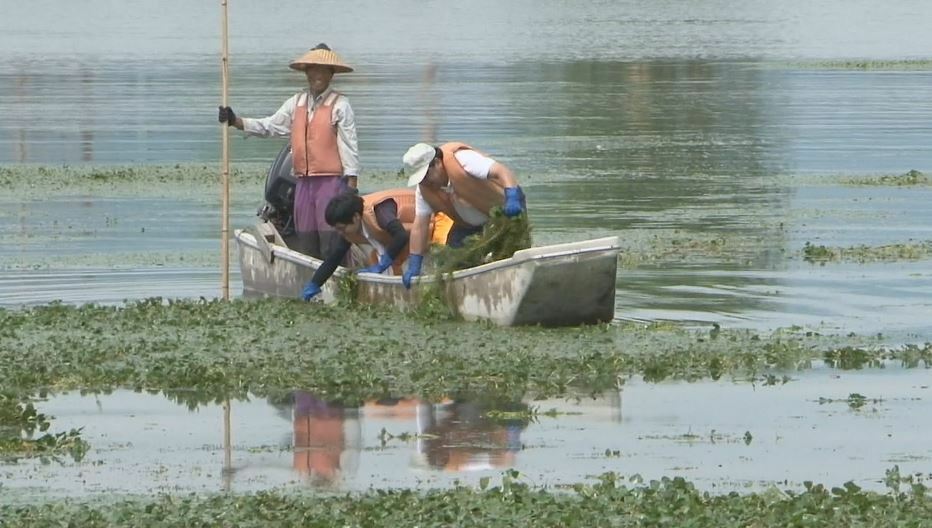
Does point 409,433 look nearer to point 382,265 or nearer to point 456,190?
point 456,190

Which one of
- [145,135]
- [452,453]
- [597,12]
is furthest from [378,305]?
[597,12]

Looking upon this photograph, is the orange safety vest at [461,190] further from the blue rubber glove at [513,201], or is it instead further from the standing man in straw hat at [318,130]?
the standing man in straw hat at [318,130]

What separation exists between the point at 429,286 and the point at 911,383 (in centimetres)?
365

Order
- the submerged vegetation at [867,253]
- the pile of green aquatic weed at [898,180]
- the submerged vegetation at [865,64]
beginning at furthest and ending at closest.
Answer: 1. the submerged vegetation at [865,64]
2. the pile of green aquatic weed at [898,180]
3. the submerged vegetation at [867,253]

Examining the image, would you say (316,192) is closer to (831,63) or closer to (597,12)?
(831,63)

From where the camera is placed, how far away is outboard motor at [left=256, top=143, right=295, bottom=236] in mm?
18078

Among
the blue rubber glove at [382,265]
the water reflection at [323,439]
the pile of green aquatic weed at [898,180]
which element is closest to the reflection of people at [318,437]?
the water reflection at [323,439]

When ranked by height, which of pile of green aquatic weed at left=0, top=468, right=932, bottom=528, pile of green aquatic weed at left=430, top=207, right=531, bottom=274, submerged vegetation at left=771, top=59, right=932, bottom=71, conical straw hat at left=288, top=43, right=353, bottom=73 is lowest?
pile of green aquatic weed at left=0, top=468, right=932, bottom=528

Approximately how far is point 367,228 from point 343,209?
0.43 m

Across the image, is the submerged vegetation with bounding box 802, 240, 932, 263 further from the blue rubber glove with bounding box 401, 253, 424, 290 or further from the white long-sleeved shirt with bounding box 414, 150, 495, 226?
the blue rubber glove with bounding box 401, 253, 424, 290

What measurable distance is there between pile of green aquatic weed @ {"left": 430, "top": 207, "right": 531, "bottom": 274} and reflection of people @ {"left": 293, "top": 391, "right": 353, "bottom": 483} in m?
2.63

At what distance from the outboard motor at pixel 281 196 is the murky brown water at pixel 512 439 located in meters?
5.26

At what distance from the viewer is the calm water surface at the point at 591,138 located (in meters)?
18.4

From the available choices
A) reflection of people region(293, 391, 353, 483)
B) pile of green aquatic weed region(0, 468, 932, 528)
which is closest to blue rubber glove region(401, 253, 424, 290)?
reflection of people region(293, 391, 353, 483)
